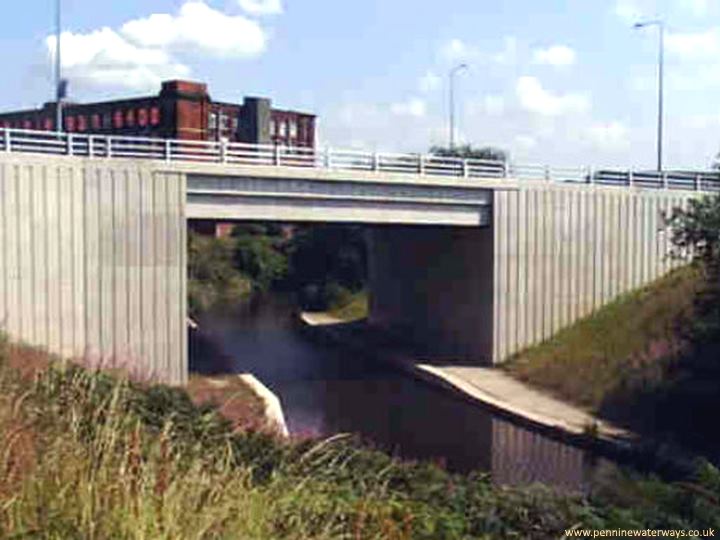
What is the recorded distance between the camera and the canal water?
911 inches

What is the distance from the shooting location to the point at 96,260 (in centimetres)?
2595

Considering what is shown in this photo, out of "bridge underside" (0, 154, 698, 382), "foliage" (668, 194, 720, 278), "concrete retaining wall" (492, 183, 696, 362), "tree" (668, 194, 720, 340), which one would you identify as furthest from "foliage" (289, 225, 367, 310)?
"tree" (668, 194, 720, 340)

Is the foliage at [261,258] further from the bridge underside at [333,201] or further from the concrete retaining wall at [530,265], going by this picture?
the bridge underside at [333,201]

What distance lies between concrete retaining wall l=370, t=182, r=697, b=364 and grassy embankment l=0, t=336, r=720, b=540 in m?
26.4

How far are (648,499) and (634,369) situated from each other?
69.9 feet

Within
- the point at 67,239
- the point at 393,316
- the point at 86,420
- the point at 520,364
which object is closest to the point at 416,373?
the point at 520,364

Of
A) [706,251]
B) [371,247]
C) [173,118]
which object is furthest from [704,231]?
[173,118]

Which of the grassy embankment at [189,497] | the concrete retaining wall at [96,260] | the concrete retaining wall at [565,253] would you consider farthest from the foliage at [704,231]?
the grassy embankment at [189,497]

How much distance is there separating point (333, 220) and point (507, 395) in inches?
276

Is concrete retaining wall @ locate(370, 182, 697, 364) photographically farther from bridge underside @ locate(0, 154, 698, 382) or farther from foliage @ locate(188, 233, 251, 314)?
foliage @ locate(188, 233, 251, 314)

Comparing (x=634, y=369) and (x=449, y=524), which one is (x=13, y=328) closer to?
(x=634, y=369)

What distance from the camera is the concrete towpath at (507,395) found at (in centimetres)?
2591

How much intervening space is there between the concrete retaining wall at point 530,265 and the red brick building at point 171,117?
3967 centimetres

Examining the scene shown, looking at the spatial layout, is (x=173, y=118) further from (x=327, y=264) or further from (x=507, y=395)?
(x=507, y=395)
